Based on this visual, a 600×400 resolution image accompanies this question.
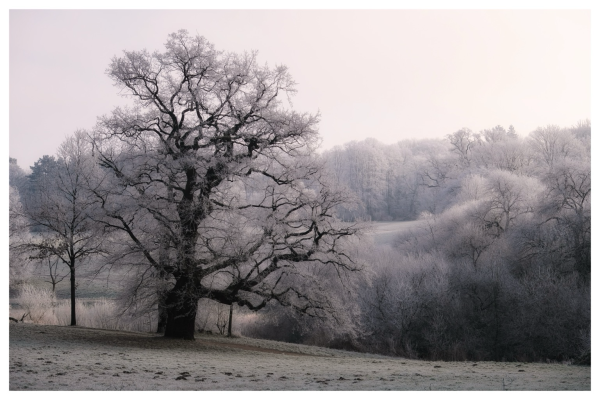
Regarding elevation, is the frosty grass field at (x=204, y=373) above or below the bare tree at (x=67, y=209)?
below

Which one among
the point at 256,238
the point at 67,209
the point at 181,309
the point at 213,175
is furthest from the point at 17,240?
the point at 256,238

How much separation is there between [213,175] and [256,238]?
3.09 metres

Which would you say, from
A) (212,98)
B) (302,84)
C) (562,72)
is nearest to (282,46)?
(302,84)

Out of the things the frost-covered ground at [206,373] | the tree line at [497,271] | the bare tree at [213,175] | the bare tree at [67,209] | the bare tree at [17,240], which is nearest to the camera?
the frost-covered ground at [206,373]

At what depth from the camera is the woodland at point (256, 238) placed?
21250 millimetres

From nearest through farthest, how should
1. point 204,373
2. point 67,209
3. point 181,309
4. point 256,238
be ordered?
point 204,373 < point 256,238 < point 181,309 < point 67,209

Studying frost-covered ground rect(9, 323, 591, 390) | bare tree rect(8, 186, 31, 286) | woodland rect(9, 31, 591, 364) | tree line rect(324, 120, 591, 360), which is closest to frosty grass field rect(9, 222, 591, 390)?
frost-covered ground rect(9, 323, 591, 390)

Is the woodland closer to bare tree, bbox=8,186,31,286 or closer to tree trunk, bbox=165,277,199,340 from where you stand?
tree trunk, bbox=165,277,199,340

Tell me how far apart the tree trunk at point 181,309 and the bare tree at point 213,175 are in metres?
0.06

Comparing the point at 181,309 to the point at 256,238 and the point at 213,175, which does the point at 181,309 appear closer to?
the point at 256,238

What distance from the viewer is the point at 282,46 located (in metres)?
23.2

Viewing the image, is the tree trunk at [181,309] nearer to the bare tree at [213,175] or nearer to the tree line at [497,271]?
the bare tree at [213,175]

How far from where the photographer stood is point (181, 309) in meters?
22.5

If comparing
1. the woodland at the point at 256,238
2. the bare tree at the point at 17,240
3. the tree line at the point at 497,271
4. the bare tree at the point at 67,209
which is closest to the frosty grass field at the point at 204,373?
the woodland at the point at 256,238
